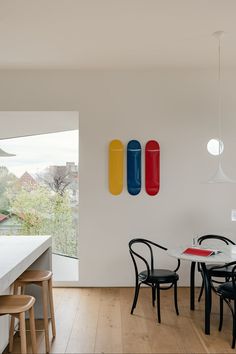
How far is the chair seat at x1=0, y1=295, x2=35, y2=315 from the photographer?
102 inches

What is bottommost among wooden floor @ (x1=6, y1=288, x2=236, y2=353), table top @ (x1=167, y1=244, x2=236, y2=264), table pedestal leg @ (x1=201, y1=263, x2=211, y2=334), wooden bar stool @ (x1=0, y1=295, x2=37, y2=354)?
wooden floor @ (x1=6, y1=288, x2=236, y2=353)

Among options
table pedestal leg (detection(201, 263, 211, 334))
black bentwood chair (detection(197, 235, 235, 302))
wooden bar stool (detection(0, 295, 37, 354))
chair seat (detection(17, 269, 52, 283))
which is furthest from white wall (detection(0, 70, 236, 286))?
wooden bar stool (detection(0, 295, 37, 354))

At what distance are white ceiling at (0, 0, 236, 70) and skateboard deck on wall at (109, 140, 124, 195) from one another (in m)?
1.01

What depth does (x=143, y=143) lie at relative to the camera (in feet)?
17.7

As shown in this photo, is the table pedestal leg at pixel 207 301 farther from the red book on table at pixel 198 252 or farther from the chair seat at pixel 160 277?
the chair seat at pixel 160 277

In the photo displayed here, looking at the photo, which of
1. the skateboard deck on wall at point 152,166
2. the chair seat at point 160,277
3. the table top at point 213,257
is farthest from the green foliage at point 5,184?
the table top at point 213,257

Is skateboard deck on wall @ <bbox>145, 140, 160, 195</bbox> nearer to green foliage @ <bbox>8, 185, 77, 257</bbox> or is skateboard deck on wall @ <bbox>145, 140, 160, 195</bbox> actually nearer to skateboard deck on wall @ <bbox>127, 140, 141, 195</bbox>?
skateboard deck on wall @ <bbox>127, 140, 141, 195</bbox>

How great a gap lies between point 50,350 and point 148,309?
1379 mm

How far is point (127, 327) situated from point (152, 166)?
2.14 m

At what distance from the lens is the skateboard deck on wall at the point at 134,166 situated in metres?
5.32

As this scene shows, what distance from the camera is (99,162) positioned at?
5395mm

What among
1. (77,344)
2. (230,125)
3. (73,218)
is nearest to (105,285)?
(73,218)

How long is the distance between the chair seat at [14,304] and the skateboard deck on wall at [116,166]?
272cm

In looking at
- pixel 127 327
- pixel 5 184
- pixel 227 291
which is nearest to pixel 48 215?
pixel 5 184
